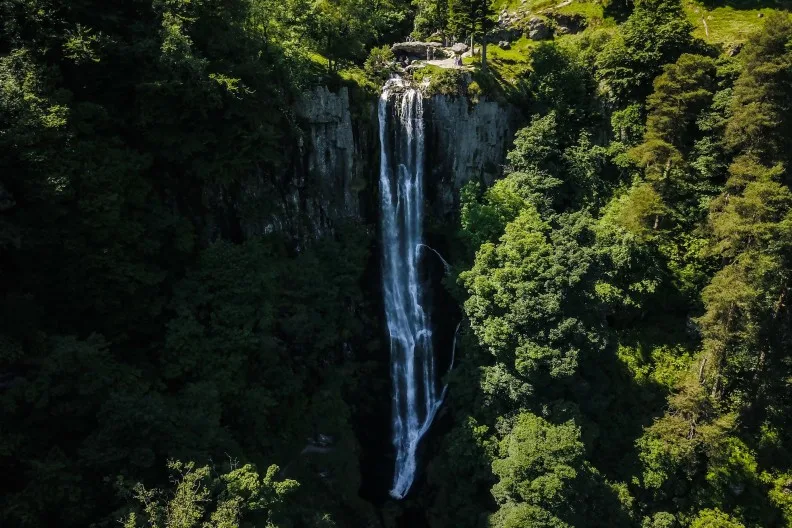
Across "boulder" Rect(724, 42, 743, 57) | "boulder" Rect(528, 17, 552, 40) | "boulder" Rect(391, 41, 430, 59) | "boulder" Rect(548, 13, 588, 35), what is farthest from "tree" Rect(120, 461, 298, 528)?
"boulder" Rect(548, 13, 588, 35)

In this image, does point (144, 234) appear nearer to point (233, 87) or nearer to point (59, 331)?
point (59, 331)

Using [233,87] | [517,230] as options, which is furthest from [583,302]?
[233,87]

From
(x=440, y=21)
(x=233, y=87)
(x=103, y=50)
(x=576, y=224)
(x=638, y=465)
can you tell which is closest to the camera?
(x=103, y=50)

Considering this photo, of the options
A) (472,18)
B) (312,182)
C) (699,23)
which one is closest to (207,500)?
(312,182)

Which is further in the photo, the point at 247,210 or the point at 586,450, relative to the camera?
the point at 247,210

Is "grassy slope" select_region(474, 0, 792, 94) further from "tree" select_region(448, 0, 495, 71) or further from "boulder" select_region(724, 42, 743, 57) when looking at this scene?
"tree" select_region(448, 0, 495, 71)

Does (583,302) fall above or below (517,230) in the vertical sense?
below

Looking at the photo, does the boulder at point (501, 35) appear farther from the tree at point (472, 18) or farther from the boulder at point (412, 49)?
the boulder at point (412, 49)

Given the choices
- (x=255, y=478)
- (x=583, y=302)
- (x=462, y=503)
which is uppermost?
(x=583, y=302)

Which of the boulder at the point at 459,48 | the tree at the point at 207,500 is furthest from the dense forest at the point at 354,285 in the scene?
the boulder at the point at 459,48
